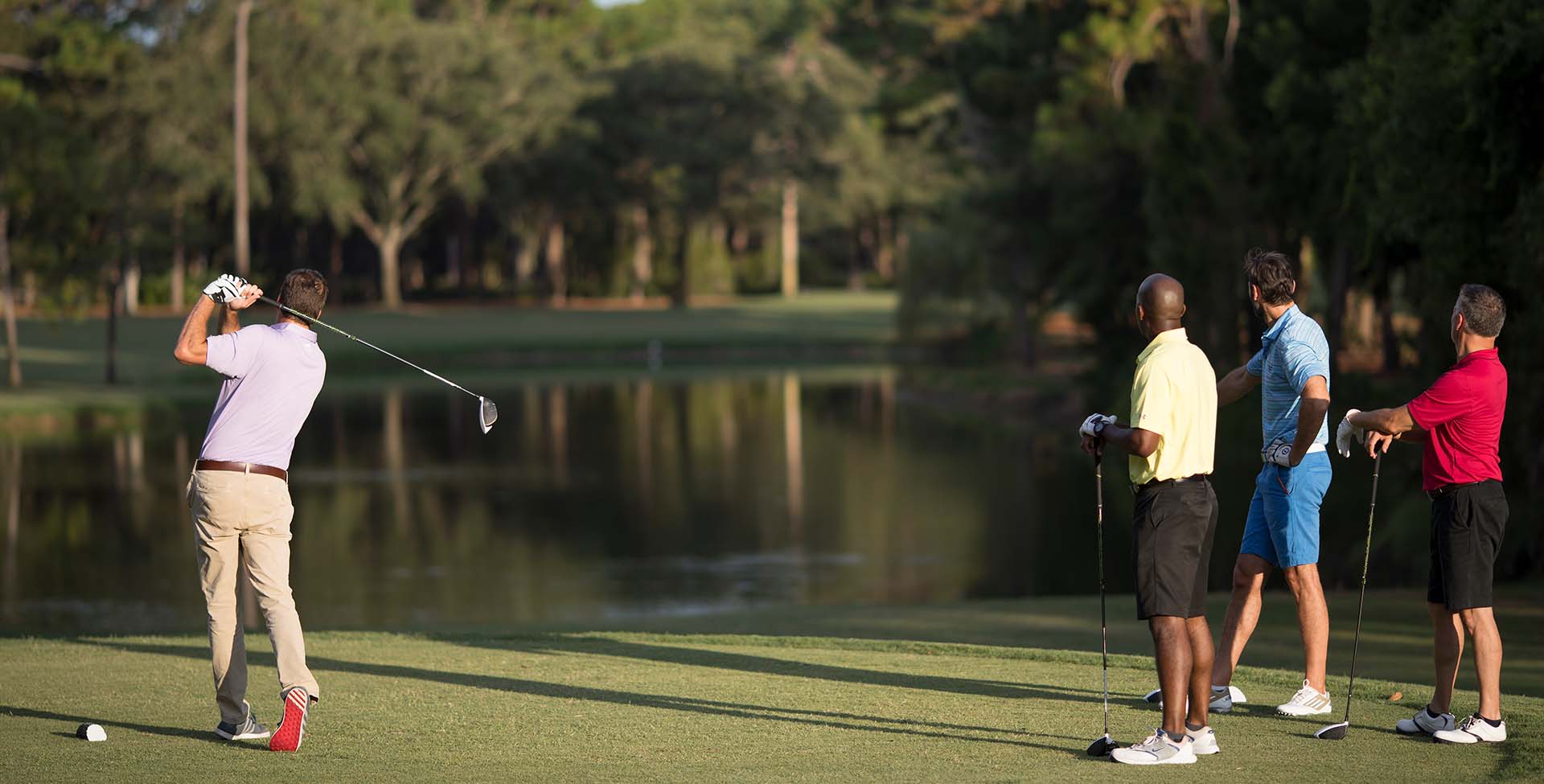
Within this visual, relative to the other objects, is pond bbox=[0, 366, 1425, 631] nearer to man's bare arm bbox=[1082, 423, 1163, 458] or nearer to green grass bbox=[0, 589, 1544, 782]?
green grass bbox=[0, 589, 1544, 782]

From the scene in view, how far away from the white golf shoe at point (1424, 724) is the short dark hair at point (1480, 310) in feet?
5.36

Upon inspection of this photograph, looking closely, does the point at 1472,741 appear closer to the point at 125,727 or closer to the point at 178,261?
the point at 125,727

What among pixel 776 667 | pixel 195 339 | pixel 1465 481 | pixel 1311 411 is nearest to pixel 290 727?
pixel 195 339

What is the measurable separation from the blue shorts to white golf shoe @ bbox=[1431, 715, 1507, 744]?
1007 mm

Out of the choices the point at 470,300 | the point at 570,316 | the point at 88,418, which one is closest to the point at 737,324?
the point at 570,316

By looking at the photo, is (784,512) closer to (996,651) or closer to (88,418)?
(996,651)

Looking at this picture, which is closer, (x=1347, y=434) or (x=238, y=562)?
(x=238, y=562)

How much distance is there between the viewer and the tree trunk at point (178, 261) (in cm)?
6675

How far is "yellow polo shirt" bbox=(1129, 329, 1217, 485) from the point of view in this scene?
7.03 metres

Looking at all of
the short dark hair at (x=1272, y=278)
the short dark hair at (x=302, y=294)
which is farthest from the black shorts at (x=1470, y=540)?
the short dark hair at (x=302, y=294)

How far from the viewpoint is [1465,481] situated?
25.3 ft

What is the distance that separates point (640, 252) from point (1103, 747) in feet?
274

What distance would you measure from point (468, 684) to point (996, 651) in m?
3.08

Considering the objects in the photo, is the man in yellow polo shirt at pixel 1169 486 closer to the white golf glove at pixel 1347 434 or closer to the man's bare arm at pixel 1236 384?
the white golf glove at pixel 1347 434
